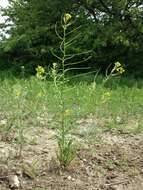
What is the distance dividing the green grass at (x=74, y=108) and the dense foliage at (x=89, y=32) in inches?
128

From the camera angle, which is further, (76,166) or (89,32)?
(89,32)

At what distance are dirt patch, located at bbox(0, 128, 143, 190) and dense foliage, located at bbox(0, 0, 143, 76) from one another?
6.05 meters

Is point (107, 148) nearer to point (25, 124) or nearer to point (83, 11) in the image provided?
point (25, 124)

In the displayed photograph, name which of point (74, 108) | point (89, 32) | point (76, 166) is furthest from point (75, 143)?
point (89, 32)

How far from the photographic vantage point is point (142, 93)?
829 centimetres

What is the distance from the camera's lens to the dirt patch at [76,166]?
4262 mm

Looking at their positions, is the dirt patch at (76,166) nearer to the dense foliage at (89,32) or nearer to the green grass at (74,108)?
the green grass at (74,108)

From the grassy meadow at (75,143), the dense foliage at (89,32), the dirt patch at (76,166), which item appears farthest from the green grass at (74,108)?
the dense foliage at (89,32)

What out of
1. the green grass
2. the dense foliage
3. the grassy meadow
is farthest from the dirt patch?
the dense foliage

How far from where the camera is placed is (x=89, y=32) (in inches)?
437

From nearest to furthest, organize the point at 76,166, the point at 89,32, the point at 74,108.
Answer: the point at 76,166 < the point at 74,108 < the point at 89,32

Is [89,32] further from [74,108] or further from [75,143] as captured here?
[75,143]

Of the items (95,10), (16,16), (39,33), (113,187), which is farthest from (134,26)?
(113,187)

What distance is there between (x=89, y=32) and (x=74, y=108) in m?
4.73
